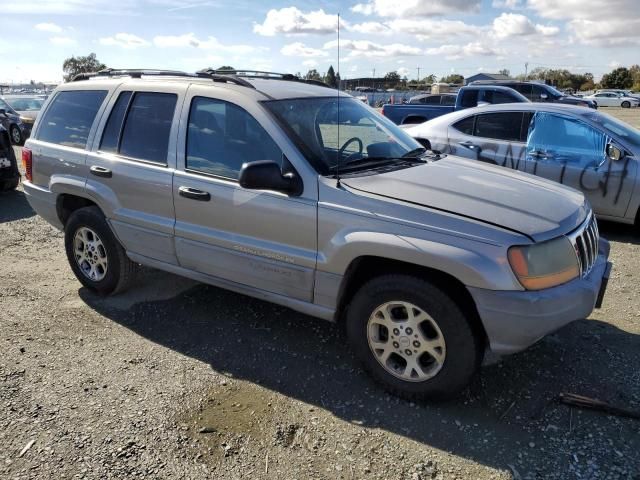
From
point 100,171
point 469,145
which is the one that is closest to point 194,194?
point 100,171

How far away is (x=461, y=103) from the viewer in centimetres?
1402

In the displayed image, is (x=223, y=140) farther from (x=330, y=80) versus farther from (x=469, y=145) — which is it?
(x=469, y=145)

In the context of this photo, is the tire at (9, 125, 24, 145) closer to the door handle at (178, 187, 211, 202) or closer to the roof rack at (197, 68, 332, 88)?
the roof rack at (197, 68, 332, 88)

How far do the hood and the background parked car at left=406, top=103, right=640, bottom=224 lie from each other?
237 centimetres

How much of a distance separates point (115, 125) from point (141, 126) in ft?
1.05

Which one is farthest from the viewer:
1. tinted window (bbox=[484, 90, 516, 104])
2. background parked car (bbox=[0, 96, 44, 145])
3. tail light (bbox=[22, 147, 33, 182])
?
background parked car (bbox=[0, 96, 44, 145])

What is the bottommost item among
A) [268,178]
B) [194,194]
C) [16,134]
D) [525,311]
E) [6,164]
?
[16,134]

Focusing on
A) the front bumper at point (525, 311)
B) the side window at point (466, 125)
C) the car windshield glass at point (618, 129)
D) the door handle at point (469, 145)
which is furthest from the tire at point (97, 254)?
the car windshield glass at point (618, 129)

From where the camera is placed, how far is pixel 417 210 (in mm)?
2992

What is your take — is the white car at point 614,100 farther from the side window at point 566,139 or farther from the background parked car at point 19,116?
the side window at point 566,139

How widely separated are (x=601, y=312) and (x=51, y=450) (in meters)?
4.10

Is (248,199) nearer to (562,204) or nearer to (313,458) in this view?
(313,458)

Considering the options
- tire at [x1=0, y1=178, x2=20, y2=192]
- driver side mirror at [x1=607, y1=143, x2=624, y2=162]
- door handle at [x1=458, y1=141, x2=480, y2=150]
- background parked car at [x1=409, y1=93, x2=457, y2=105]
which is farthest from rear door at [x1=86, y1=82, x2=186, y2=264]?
background parked car at [x1=409, y1=93, x2=457, y2=105]

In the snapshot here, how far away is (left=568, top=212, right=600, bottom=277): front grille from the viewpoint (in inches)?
122
